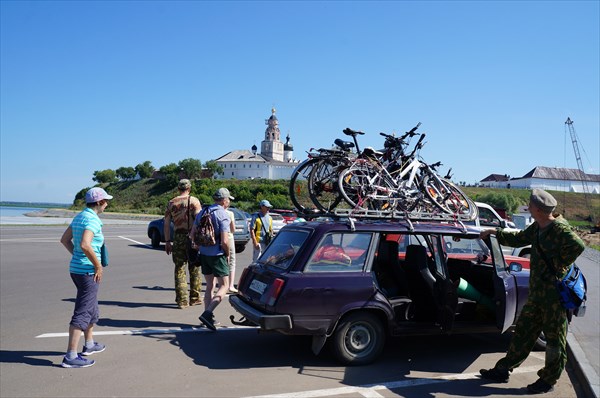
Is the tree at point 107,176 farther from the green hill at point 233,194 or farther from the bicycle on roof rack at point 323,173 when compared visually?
the bicycle on roof rack at point 323,173

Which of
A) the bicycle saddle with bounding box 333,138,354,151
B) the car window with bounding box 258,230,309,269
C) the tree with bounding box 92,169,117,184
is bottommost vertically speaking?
the car window with bounding box 258,230,309,269

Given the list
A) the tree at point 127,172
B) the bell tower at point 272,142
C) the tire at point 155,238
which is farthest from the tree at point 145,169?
the tire at point 155,238

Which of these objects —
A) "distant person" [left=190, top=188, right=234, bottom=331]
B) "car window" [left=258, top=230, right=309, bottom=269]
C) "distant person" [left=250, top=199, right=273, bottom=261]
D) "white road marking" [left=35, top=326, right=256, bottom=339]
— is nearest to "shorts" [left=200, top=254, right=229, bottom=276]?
"distant person" [left=190, top=188, right=234, bottom=331]

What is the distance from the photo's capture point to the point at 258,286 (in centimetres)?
566

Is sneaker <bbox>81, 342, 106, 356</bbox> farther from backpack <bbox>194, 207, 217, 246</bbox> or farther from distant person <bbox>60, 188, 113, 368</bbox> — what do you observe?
backpack <bbox>194, 207, 217, 246</bbox>

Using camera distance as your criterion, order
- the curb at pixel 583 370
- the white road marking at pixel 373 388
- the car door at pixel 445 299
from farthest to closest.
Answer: the car door at pixel 445 299 < the curb at pixel 583 370 < the white road marking at pixel 373 388

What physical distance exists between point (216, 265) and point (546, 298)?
4173mm

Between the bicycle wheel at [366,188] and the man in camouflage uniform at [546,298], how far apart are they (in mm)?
1934

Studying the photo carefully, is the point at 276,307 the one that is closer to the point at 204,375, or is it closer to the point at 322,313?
the point at 322,313

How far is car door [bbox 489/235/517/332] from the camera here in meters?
5.66

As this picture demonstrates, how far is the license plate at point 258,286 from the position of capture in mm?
5507

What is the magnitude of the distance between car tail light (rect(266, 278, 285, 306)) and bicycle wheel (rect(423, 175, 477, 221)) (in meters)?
3.02

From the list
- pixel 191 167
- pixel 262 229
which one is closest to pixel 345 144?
pixel 262 229

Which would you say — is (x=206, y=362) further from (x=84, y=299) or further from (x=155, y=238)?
(x=155, y=238)
